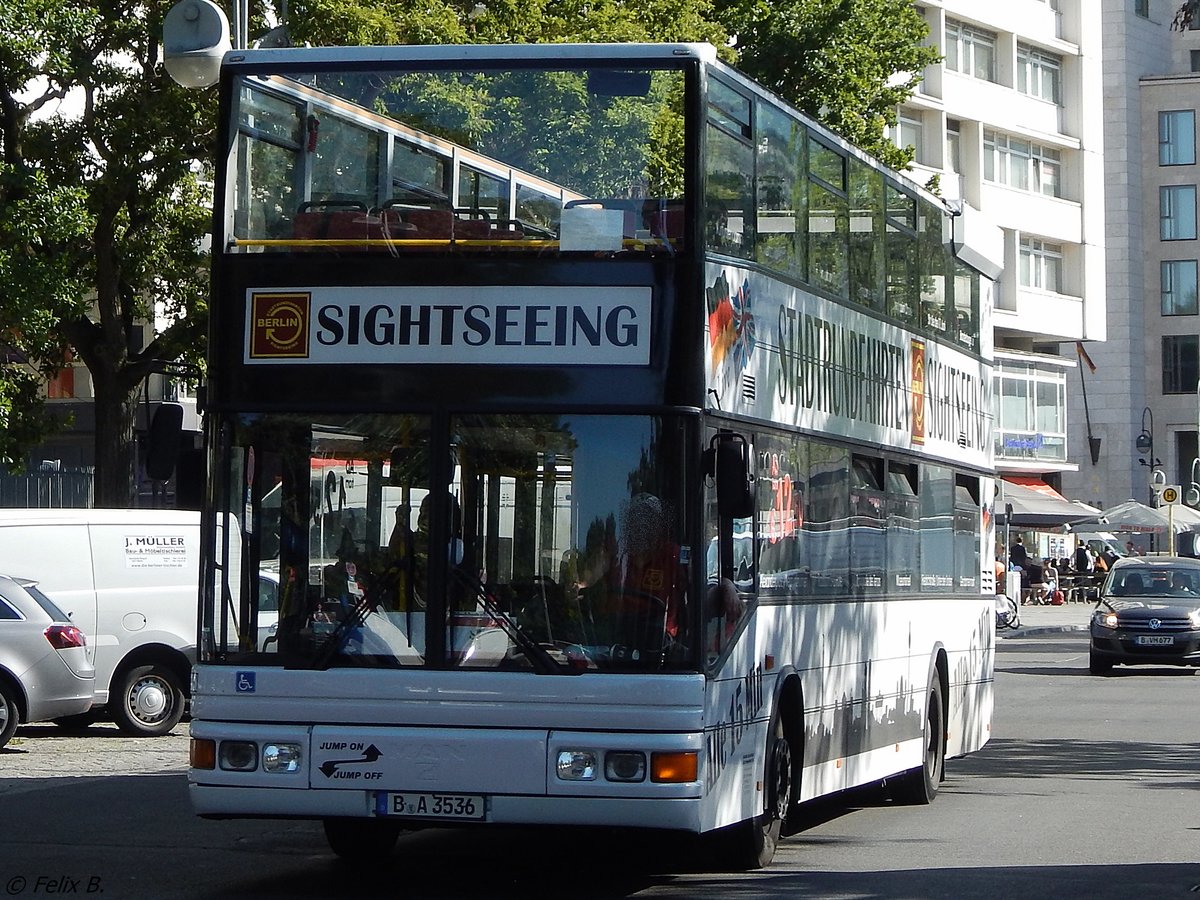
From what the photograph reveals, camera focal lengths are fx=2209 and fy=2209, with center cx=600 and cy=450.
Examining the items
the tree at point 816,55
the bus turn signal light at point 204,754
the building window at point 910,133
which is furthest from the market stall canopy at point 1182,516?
the bus turn signal light at point 204,754

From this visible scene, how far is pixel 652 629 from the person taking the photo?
9.86 meters

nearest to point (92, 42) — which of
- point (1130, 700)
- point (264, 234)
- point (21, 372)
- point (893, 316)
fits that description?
point (21, 372)

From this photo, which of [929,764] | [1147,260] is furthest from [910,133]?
[929,764]

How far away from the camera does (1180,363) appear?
310 feet

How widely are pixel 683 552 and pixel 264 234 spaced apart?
8.25ft

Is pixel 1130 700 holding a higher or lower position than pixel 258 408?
lower

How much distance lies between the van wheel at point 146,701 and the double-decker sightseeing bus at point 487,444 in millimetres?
11357

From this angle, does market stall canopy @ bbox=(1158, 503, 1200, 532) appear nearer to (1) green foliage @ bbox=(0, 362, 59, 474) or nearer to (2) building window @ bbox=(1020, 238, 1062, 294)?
(2) building window @ bbox=(1020, 238, 1062, 294)

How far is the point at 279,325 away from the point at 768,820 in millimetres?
3572

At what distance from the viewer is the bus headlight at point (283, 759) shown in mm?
9984

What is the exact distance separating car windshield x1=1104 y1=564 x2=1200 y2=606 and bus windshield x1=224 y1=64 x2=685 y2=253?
23949mm

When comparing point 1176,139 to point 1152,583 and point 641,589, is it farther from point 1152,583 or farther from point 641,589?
point 641,589

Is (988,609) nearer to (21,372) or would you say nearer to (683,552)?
(683,552)

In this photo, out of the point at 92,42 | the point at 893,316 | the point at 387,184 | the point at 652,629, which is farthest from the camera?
the point at 92,42
